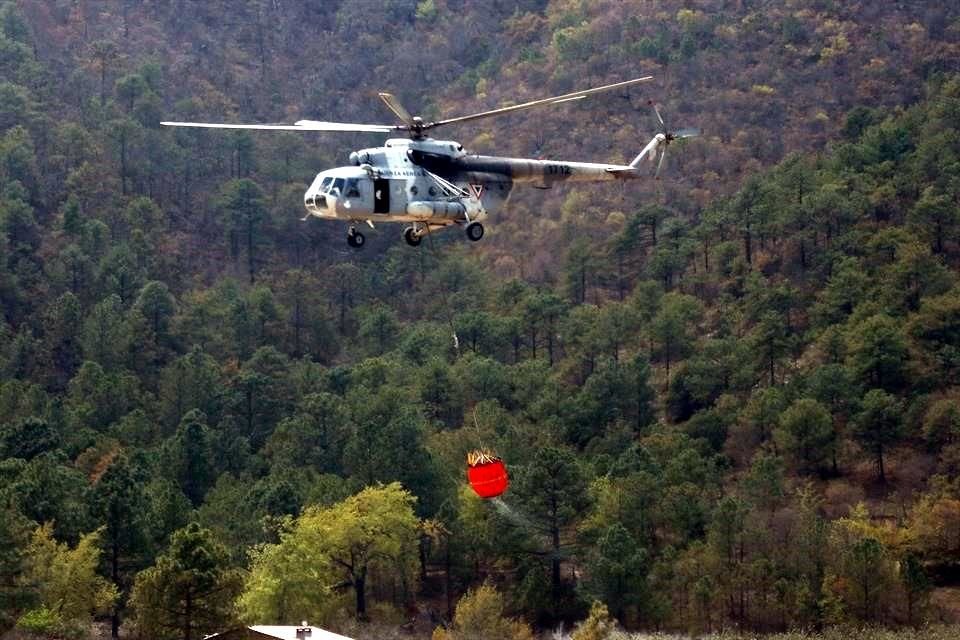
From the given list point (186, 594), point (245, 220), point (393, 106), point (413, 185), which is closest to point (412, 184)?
point (413, 185)

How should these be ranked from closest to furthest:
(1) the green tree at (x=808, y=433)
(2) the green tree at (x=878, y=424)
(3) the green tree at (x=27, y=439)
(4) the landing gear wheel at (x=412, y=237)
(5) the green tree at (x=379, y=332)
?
(4) the landing gear wheel at (x=412, y=237)
(3) the green tree at (x=27, y=439)
(2) the green tree at (x=878, y=424)
(1) the green tree at (x=808, y=433)
(5) the green tree at (x=379, y=332)

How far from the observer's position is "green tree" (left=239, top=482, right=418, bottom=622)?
83.9 metres

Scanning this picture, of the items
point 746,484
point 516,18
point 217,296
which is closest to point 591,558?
point 746,484

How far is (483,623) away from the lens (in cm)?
8481

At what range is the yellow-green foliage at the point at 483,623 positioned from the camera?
84.3 meters

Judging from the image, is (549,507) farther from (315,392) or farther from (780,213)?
(780,213)

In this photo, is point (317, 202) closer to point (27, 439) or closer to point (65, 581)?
point (65, 581)

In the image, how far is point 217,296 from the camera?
135375 millimetres

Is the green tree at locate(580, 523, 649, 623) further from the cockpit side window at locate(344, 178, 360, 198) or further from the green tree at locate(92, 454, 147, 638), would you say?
the cockpit side window at locate(344, 178, 360, 198)

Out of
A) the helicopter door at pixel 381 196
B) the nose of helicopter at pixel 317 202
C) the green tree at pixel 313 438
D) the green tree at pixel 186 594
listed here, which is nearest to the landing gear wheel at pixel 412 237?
the helicopter door at pixel 381 196

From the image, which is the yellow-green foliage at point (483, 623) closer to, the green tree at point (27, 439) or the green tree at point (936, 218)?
the green tree at point (27, 439)

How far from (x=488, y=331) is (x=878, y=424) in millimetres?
31627

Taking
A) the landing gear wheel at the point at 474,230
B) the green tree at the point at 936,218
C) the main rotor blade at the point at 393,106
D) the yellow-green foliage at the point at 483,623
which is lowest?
the yellow-green foliage at the point at 483,623

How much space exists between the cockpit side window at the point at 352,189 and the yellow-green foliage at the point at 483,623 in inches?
1375
